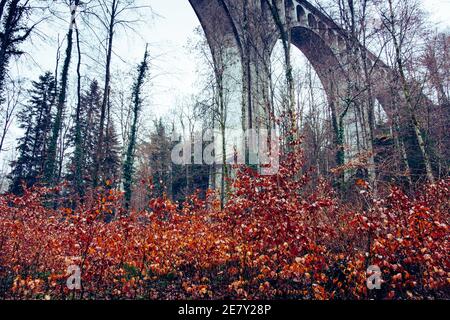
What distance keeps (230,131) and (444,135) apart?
11848mm

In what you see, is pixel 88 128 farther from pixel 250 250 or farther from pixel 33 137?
pixel 250 250

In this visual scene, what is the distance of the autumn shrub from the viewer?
3.70 meters

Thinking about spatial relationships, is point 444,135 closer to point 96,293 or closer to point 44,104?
point 96,293

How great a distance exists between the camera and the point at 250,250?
4305 mm

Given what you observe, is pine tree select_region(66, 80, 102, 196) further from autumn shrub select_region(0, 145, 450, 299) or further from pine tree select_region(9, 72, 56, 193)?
autumn shrub select_region(0, 145, 450, 299)

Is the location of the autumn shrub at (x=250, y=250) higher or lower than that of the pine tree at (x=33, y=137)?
lower

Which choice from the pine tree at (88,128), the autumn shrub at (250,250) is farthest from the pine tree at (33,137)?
the autumn shrub at (250,250)

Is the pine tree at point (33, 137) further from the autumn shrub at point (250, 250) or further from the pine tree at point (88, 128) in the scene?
the autumn shrub at point (250, 250)

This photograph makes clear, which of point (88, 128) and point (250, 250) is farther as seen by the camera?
point (88, 128)

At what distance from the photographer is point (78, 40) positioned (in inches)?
501

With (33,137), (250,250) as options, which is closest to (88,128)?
(33,137)

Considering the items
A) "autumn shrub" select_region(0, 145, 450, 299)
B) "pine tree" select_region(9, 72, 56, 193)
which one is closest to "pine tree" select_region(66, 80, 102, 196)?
"pine tree" select_region(9, 72, 56, 193)

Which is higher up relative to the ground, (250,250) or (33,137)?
(33,137)

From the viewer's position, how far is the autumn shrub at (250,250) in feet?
12.1
